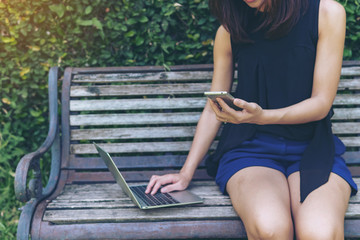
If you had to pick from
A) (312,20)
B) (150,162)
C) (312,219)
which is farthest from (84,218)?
(312,20)

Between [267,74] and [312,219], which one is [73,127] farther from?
[312,219]

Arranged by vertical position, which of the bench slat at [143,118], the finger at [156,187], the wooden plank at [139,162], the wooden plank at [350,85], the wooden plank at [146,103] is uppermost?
the wooden plank at [350,85]

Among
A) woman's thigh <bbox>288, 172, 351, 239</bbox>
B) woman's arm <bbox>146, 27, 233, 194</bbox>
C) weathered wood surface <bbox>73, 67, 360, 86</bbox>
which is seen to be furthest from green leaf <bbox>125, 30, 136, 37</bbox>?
A: woman's thigh <bbox>288, 172, 351, 239</bbox>

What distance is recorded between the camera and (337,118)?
2.45 m

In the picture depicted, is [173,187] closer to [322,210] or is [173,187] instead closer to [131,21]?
[322,210]

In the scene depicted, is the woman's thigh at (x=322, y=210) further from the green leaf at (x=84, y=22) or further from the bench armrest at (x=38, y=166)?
the green leaf at (x=84, y=22)

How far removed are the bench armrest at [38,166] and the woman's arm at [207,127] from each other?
1.90 feet

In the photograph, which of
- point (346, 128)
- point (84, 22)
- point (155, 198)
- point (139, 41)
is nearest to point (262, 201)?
point (155, 198)

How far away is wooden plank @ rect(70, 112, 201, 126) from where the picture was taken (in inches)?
97.0

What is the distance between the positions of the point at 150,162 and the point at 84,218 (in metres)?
0.75

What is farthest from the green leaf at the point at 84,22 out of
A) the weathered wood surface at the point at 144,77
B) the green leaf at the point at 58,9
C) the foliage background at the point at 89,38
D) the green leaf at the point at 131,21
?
the weathered wood surface at the point at 144,77

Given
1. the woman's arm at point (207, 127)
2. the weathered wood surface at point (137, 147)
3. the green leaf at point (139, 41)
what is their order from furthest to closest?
the green leaf at point (139, 41), the weathered wood surface at point (137, 147), the woman's arm at point (207, 127)

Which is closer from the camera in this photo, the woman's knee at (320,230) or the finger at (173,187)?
the woman's knee at (320,230)

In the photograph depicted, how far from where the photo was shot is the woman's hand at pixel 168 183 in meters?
1.95
